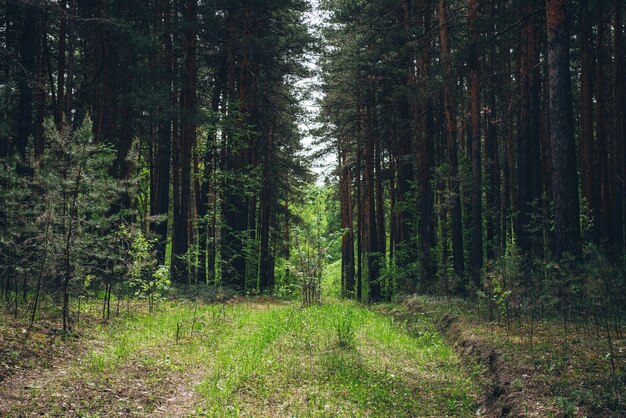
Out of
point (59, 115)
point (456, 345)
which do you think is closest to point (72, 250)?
point (59, 115)

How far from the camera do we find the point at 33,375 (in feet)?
23.8

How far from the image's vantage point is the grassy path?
6.45 metres

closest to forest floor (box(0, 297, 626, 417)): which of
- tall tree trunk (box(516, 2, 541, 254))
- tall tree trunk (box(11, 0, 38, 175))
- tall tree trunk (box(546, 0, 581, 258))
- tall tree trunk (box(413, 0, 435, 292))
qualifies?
tall tree trunk (box(546, 0, 581, 258))

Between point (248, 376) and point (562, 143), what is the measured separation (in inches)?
327

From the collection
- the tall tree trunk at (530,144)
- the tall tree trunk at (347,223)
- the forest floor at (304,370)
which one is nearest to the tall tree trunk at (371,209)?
the tall tree trunk at (347,223)

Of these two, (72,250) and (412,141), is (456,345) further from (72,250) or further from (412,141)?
(412,141)

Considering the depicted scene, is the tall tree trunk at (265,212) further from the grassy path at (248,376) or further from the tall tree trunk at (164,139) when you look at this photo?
the grassy path at (248,376)

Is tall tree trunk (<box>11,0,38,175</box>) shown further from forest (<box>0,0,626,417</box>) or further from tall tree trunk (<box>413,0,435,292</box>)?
tall tree trunk (<box>413,0,435,292</box>)

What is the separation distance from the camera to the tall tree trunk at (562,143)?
10391 mm

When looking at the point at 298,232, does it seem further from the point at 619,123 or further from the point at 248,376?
the point at 619,123

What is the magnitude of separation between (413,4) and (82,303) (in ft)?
58.3

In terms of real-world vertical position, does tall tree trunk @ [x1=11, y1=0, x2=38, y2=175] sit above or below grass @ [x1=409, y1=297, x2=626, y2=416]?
above

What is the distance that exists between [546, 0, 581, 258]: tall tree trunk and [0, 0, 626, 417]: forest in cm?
5

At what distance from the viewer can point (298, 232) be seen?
1806 cm
